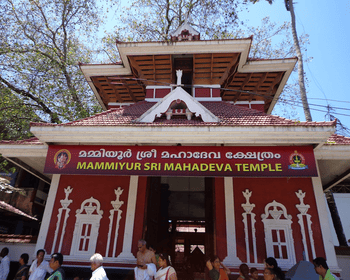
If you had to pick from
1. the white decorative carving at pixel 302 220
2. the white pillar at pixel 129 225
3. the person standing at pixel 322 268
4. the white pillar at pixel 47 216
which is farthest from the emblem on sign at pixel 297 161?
the white pillar at pixel 47 216

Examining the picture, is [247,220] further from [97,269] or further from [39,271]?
[39,271]

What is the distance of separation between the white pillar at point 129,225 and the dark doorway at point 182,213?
18.4 inches

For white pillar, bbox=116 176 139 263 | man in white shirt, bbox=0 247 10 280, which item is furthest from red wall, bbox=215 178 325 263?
man in white shirt, bbox=0 247 10 280

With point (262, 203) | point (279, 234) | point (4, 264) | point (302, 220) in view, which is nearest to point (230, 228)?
point (262, 203)

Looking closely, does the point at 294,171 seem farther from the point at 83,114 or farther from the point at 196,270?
the point at 83,114

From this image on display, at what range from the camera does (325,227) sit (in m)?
6.11

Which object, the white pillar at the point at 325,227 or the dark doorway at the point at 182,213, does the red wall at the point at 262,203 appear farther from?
the dark doorway at the point at 182,213

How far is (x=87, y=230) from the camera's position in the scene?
22.0 ft

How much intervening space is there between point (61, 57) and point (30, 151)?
1062cm

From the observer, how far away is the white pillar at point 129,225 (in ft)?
20.6

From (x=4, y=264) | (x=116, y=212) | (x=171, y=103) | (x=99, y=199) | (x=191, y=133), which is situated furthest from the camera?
(x=171, y=103)

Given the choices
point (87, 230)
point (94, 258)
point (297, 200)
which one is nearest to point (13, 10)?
point (87, 230)

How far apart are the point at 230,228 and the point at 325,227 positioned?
2.29 m

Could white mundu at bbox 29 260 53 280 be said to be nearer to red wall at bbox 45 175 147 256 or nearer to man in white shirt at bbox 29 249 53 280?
man in white shirt at bbox 29 249 53 280
